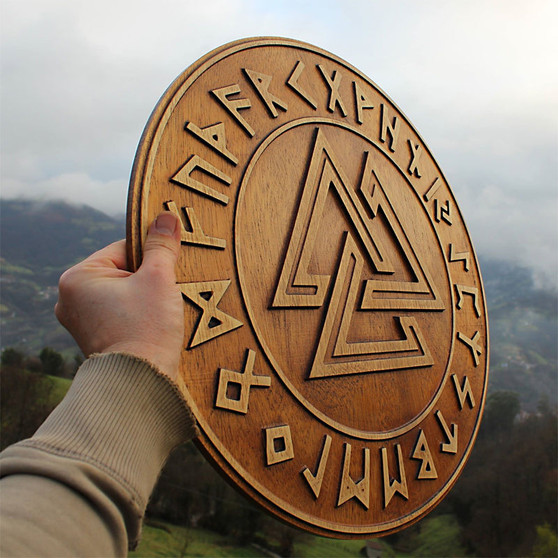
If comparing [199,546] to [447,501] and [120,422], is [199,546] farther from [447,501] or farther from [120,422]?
[120,422]

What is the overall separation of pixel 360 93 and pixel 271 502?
1.73 m

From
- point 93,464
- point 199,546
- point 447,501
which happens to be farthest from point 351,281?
point 447,501

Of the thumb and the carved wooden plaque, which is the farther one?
the carved wooden plaque

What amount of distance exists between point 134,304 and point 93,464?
0.43 m

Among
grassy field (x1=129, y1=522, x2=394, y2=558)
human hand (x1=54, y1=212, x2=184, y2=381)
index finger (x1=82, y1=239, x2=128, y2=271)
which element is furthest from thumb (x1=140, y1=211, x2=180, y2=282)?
grassy field (x1=129, y1=522, x2=394, y2=558)

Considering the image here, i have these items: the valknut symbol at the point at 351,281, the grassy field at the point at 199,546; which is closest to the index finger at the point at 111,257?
the valknut symbol at the point at 351,281

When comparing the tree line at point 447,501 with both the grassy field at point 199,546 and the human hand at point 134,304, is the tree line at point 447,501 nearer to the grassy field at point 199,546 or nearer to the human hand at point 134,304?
the grassy field at point 199,546

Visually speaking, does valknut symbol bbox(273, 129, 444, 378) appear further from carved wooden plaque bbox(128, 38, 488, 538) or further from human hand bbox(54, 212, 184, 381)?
human hand bbox(54, 212, 184, 381)

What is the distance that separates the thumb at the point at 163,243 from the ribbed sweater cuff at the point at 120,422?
319 millimetres

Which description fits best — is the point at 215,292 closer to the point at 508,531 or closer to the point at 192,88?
the point at 192,88

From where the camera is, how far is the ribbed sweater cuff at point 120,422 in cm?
85

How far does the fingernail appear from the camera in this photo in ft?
4.37

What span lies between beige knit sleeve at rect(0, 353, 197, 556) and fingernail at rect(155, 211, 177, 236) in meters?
0.42

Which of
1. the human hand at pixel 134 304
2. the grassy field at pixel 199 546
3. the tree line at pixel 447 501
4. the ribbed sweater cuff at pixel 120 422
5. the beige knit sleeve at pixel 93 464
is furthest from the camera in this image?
the tree line at pixel 447 501
